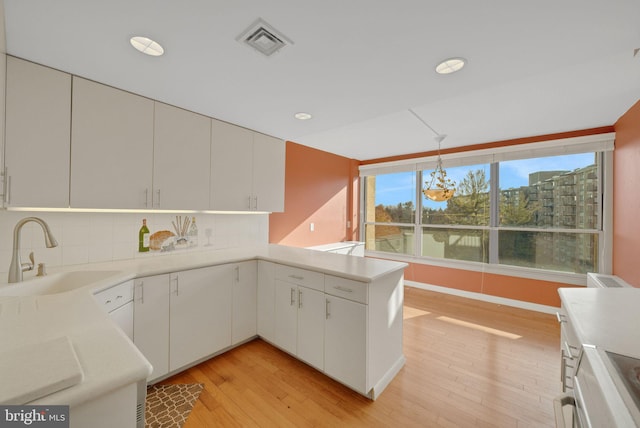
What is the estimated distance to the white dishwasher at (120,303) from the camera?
1616 millimetres

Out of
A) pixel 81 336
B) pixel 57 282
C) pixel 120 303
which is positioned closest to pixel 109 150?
pixel 57 282

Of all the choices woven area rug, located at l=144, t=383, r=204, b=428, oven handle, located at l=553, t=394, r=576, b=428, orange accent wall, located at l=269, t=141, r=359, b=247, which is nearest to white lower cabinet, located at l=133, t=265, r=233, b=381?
woven area rug, located at l=144, t=383, r=204, b=428

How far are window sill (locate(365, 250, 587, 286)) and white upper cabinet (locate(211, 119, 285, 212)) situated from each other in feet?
9.20

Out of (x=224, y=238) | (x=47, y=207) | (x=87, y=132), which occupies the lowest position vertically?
(x=224, y=238)

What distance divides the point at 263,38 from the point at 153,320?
2.08m

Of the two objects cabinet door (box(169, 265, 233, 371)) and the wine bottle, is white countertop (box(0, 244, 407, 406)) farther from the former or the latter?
the wine bottle

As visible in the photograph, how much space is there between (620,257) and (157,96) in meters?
4.95

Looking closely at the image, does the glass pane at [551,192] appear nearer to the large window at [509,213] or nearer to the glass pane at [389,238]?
the large window at [509,213]

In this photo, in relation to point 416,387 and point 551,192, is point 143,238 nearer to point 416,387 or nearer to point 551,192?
point 416,387

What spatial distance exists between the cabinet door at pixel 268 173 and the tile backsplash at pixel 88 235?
570 millimetres

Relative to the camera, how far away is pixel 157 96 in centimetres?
218

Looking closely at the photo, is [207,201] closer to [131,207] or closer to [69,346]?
[131,207]

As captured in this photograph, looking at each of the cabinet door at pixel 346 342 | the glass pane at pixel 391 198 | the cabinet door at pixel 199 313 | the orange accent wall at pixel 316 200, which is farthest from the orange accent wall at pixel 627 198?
the cabinet door at pixel 199 313

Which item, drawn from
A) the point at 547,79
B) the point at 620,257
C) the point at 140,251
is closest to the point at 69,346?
the point at 140,251
